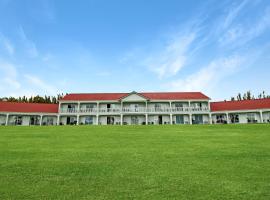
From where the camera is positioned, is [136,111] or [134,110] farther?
[134,110]

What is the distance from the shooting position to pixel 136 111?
168 feet

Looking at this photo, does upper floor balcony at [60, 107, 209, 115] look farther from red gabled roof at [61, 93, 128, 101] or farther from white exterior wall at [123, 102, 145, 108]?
red gabled roof at [61, 93, 128, 101]

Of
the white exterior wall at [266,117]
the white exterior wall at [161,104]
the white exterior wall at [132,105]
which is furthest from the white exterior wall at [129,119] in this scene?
the white exterior wall at [266,117]

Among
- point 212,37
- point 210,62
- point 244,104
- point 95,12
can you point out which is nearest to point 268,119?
point 244,104

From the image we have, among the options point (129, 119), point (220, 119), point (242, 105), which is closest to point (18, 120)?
point (129, 119)

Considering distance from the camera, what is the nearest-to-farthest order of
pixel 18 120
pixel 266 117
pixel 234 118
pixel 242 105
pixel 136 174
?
pixel 136 174
pixel 266 117
pixel 18 120
pixel 242 105
pixel 234 118

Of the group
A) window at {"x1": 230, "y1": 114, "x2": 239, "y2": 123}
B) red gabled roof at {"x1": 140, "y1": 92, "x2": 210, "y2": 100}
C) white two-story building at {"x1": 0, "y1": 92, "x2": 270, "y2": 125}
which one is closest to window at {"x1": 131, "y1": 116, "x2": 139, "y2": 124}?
white two-story building at {"x1": 0, "y1": 92, "x2": 270, "y2": 125}

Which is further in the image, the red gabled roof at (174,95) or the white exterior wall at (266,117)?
the red gabled roof at (174,95)

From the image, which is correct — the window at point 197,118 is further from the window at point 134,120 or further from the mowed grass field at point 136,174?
the mowed grass field at point 136,174

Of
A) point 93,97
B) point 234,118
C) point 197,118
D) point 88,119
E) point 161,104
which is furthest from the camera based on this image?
point 93,97

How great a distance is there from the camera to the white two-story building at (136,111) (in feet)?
167

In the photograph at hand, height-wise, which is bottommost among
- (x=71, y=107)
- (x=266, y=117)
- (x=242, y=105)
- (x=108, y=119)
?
(x=266, y=117)

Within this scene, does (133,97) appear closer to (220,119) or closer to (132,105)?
(132,105)

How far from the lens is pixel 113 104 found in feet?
Result: 177
